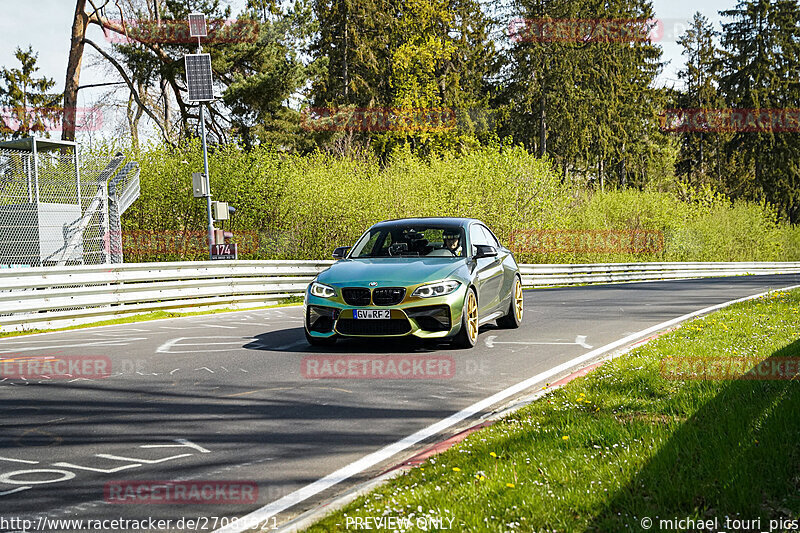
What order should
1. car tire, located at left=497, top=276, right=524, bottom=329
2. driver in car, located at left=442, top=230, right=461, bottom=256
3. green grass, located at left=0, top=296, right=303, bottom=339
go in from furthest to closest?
green grass, located at left=0, top=296, right=303, bottom=339 → car tire, located at left=497, top=276, right=524, bottom=329 → driver in car, located at left=442, top=230, right=461, bottom=256

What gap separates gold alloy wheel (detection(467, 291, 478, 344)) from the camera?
9.85 meters

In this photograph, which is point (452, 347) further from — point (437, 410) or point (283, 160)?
point (283, 160)

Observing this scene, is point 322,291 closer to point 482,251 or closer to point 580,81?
point 482,251

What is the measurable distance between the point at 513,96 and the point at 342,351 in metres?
48.2

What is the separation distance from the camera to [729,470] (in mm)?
4184

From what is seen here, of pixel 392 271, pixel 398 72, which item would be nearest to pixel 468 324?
pixel 392 271

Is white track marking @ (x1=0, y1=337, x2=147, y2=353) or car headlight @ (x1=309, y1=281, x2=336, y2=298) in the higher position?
car headlight @ (x1=309, y1=281, x2=336, y2=298)

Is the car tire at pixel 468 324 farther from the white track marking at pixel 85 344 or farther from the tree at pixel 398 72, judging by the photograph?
the tree at pixel 398 72

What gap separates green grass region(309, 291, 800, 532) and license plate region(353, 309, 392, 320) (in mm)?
2856

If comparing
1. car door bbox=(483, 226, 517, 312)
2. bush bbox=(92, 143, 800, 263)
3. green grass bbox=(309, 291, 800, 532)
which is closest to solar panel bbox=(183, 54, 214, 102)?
bush bbox=(92, 143, 800, 263)

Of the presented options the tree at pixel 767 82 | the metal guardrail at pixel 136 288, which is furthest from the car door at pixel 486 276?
the tree at pixel 767 82

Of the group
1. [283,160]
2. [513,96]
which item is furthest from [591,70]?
[283,160]

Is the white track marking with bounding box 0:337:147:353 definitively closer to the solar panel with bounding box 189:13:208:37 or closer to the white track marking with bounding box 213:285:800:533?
the white track marking with bounding box 213:285:800:533

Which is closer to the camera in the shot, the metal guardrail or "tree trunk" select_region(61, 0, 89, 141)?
the metal guardrail
